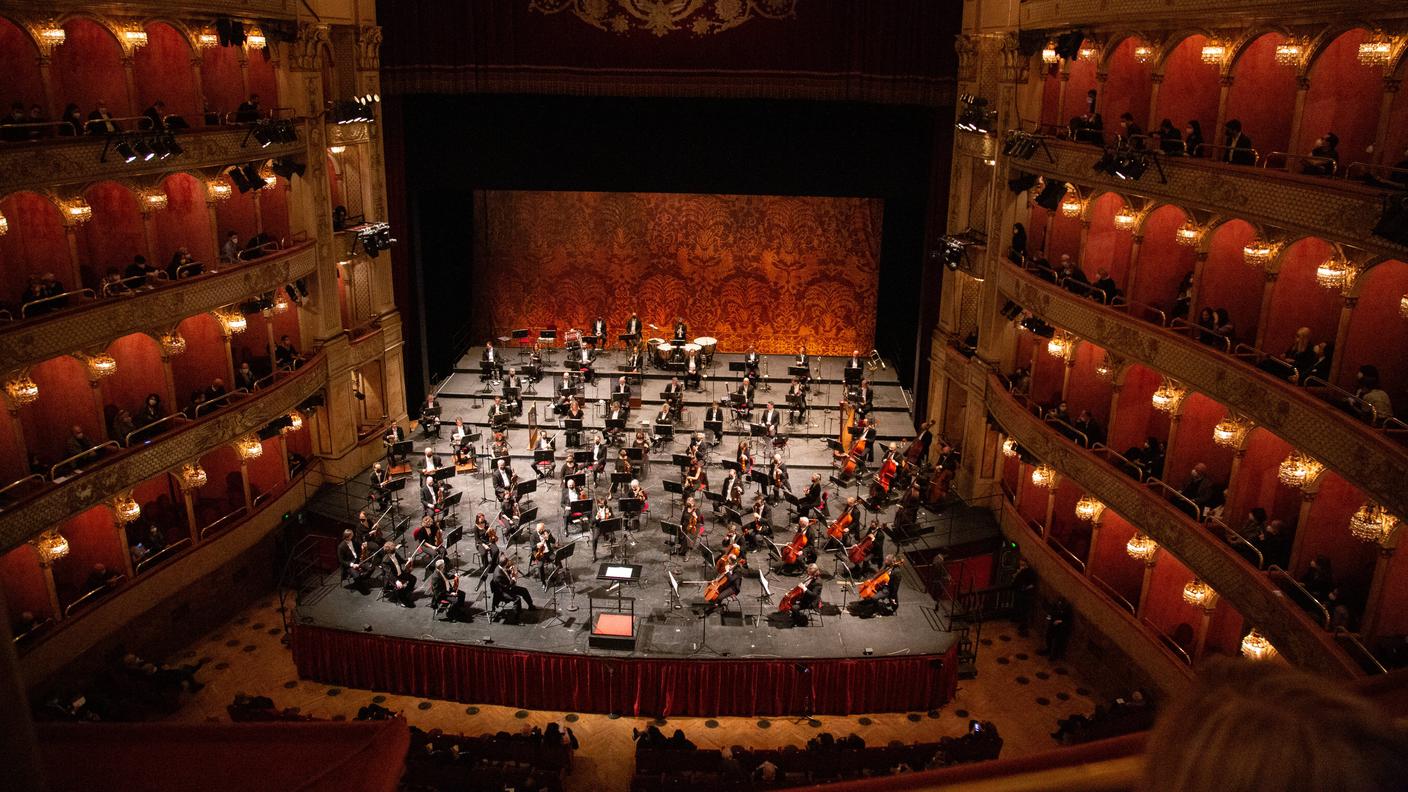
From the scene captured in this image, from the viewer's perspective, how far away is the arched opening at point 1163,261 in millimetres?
20312

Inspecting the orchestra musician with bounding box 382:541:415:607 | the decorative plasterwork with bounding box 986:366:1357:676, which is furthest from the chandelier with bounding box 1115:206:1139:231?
the orchestra musician with bounding box 382:541:415:607

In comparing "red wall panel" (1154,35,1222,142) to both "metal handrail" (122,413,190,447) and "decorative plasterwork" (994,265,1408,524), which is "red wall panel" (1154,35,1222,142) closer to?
"decorative plasterwork" (994,265,1408,524)

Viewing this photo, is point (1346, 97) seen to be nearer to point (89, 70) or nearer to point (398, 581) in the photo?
point (398, 581)

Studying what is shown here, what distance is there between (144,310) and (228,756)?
20.2 m

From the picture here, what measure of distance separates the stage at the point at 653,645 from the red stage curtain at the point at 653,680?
25mm

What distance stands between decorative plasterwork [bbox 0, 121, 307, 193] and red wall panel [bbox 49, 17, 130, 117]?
3.71 ft

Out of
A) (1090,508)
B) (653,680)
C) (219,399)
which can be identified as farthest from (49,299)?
(1090,508)

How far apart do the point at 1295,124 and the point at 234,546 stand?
2086cm

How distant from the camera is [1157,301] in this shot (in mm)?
20562

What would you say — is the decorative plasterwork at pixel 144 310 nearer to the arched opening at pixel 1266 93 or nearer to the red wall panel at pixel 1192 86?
the red wall panel at pixel 1192 86

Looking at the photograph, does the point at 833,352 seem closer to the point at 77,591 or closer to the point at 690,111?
the point at 690,111

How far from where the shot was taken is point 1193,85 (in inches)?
784

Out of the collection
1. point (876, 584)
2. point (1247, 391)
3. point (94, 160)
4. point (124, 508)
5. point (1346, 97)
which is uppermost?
point (1346, 97)

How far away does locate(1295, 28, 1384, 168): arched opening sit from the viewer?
16031mm
